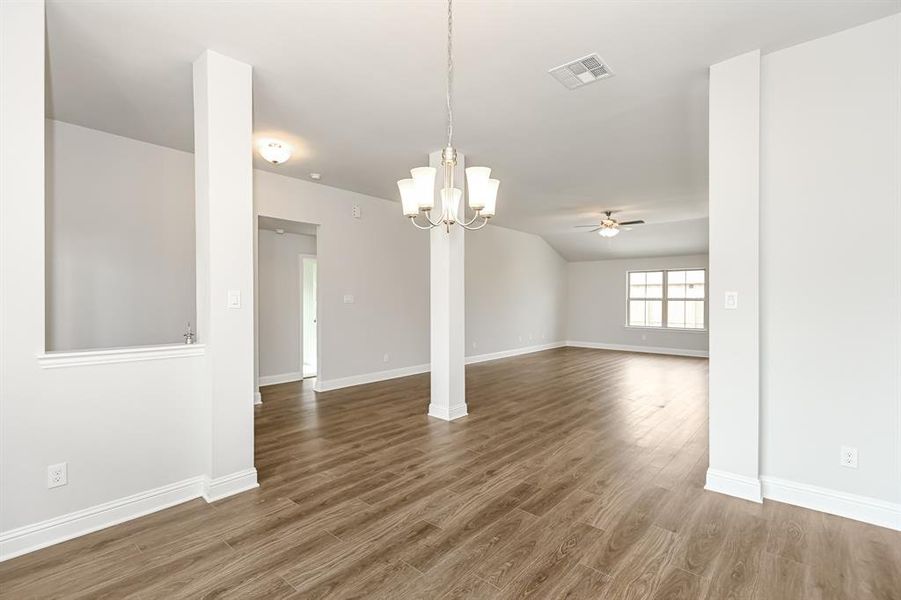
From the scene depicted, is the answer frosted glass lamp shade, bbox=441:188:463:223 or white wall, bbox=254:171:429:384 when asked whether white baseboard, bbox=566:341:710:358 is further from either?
frosted glass lamp shade, bbox=441:188:463:223

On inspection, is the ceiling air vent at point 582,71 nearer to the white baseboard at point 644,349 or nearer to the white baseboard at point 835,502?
the white baseboard at point 835,502

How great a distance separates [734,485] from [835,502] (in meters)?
0.51

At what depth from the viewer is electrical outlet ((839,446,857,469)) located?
249 centimetres

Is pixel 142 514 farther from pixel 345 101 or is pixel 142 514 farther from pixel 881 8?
pixel 881 8

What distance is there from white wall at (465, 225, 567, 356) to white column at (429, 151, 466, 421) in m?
3.61

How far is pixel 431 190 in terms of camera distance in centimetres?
266

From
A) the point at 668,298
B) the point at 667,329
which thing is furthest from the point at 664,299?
the point at 667,329

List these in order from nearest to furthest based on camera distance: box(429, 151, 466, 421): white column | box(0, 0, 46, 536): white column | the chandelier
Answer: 1. box(0, 0, 46, 536): white column
2. the chandelier
3. box(429, 151, 466, 421): white column

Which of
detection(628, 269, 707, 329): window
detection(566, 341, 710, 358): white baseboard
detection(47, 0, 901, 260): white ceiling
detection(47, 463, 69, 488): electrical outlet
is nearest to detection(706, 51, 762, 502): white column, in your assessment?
detection(47, 0, 901, 260): white ceiling

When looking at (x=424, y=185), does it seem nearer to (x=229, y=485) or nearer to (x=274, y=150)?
(x=274, y=150)

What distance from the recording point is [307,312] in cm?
687

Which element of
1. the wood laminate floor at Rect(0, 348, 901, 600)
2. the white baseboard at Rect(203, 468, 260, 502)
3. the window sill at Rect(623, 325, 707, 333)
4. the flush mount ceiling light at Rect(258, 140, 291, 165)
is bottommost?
the wood laminate floor at Rect(0, 348, 901, 600)

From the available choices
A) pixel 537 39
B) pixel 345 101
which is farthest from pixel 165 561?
pixel 537 39

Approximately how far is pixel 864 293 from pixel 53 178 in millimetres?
6271
